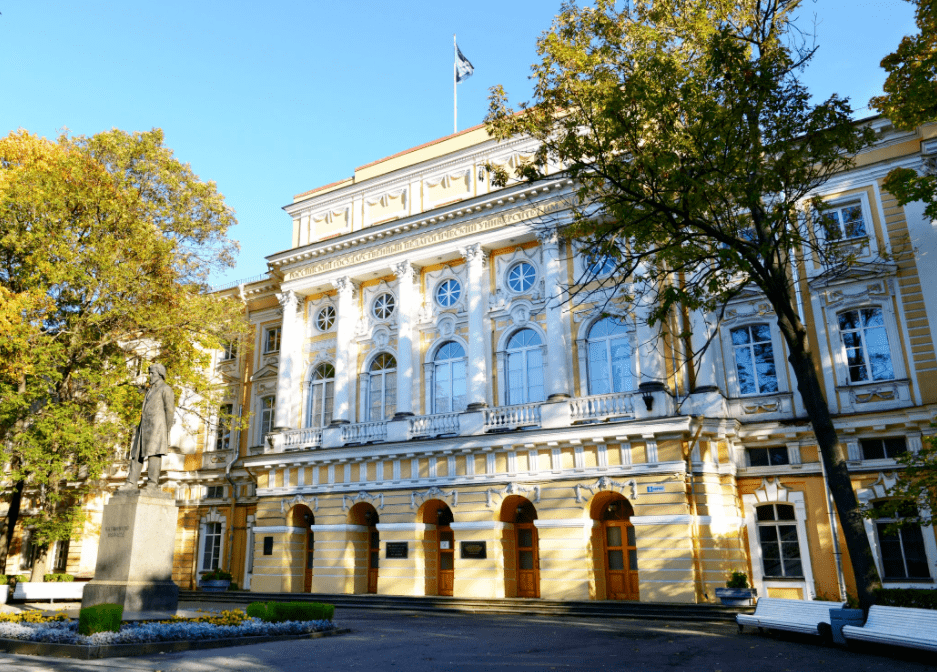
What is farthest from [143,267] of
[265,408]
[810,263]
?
[810,263]

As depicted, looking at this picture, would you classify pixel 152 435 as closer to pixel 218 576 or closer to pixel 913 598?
pixel 913 598

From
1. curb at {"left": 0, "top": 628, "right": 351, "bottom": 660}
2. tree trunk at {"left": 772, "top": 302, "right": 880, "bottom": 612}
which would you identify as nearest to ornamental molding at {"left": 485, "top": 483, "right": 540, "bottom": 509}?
tree trunk at {"left": 772, "top": 302, "right": 880, "bottom": 612}

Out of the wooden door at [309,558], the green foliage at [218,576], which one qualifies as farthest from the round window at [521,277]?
the green foliage at [218,576]

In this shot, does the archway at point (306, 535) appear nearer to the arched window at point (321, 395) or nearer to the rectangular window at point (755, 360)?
the arched window at point (321, 395)

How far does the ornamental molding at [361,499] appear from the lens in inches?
968

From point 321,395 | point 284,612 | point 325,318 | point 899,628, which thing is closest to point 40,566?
point 321,395

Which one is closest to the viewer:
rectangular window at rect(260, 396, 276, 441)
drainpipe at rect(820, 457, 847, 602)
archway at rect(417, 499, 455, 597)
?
drainpipe at rect(820, 457, 847, 602)

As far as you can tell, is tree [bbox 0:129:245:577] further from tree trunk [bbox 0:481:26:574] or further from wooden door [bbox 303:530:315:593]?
wooden door [bbox 303:530:315:593]

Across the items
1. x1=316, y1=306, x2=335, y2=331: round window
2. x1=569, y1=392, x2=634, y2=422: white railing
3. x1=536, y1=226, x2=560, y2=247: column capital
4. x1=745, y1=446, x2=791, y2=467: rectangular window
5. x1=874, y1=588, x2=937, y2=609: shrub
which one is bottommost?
x1=874, y1=588, x2=937, y2=609: shrub

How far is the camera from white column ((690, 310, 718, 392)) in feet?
68.2

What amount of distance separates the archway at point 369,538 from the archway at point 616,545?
8051 millimetres

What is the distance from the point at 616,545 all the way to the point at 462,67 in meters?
19.2

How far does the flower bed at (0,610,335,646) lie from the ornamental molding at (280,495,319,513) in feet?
39.8

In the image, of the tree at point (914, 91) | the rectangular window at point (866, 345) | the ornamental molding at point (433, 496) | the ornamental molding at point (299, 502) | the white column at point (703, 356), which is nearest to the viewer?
the tree at point (914, 91)
